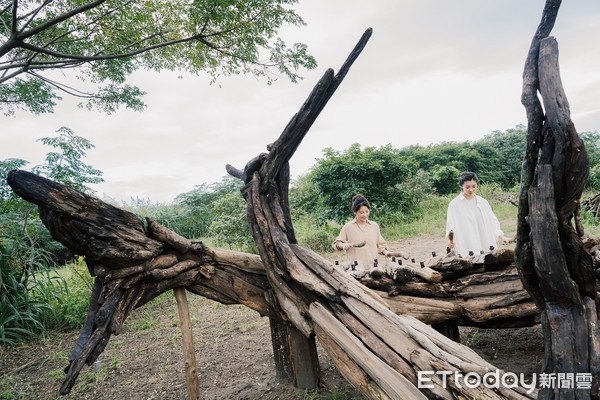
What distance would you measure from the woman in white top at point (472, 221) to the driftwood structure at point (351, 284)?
97cm

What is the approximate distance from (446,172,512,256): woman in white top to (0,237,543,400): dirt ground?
104 cm

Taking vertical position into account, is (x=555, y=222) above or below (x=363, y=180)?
below

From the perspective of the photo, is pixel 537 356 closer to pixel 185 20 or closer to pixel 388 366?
pixel 388 366

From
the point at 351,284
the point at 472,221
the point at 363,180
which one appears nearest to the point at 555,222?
the point at 351,284

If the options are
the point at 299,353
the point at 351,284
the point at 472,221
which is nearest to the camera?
the point at 351,284

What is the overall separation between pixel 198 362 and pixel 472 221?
348cm

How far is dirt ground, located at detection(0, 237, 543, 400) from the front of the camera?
11.4 feet

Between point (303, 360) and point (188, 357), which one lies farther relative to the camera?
point (303, 360)

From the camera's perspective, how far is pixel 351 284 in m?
2.51

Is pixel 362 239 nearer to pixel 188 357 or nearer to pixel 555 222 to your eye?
pixel 188 357

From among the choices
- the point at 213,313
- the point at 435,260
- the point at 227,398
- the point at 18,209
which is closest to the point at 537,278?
the point at 435,260

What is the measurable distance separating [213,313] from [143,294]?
3.74 m

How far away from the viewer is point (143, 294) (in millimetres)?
2605

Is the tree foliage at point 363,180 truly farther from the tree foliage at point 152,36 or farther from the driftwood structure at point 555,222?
the driftwood structure at point 555,222
